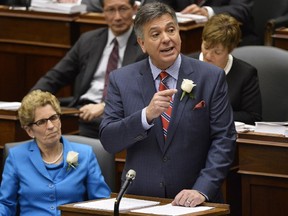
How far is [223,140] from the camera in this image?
4254 mm

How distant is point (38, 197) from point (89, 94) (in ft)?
6.02

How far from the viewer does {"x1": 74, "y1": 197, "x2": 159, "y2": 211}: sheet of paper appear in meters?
4.06

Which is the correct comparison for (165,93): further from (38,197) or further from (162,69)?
(38,197)

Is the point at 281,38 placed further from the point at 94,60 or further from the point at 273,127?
the point at 273,127

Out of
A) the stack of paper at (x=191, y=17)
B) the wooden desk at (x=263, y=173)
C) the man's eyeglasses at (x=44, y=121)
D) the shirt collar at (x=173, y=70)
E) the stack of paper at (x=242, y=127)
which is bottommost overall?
the wooden desk at (x=263, y=173)

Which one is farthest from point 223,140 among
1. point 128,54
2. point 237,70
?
point 128,54

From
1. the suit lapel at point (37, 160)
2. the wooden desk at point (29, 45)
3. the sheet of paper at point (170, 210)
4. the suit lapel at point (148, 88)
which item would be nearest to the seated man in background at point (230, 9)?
the wooden desk at point (29, 45)

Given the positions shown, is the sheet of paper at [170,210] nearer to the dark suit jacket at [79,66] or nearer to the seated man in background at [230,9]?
the dark suit jacket at [79,66]

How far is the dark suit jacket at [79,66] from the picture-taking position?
664 centimetres

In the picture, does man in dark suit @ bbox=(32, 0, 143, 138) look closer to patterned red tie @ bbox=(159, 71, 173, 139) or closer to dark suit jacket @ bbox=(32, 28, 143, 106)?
dark suit jacket @ bbox=(32, 28, 143, 106)

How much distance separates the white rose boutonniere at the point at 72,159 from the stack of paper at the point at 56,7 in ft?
8.62

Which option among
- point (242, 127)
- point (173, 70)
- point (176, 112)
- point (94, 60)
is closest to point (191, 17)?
point (94, 60)

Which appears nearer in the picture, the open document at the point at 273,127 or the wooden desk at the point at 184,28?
the open document at the point at 273,127

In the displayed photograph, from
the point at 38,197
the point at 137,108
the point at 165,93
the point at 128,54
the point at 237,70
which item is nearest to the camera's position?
the point at 165,93
